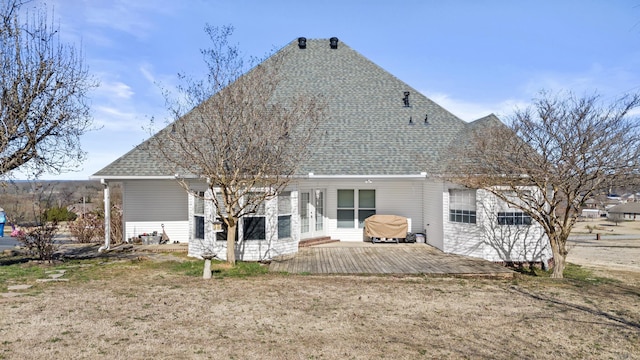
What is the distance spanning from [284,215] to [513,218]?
7.55 metres

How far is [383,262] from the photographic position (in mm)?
11438

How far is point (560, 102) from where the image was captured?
9898 millimetres

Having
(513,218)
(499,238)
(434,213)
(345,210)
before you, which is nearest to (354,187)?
(345,210)

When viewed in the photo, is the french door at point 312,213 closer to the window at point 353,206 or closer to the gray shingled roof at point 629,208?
the window at point 353,206

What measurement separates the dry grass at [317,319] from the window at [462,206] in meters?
3.06

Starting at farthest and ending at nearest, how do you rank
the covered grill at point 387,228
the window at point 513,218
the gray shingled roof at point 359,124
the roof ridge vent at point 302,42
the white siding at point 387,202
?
the roof ridge vent at point 302,42 → the white siding at point 387,202 → the covered grill at point 387,228 → the gray shingled roof at point 359,124 → the window at point 513,218

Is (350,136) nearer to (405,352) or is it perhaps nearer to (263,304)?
(263,304)

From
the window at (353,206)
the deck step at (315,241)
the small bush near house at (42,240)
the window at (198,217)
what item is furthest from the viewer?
the window at (353,206)

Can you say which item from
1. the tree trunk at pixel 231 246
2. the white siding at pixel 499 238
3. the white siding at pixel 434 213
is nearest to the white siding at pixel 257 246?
the tree trunk at pixel 231 246

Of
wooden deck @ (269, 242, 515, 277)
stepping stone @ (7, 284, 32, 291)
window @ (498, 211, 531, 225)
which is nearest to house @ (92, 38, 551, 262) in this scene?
window @ (498, 211, 531, 225)

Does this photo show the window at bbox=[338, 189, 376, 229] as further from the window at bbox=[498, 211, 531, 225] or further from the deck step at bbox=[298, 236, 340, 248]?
the window at bbox=[498, 211, 531, 225]

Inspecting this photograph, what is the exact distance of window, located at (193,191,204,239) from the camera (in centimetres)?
1236

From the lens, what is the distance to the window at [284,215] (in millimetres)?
12405

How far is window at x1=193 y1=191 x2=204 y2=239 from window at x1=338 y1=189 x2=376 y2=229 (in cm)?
573
